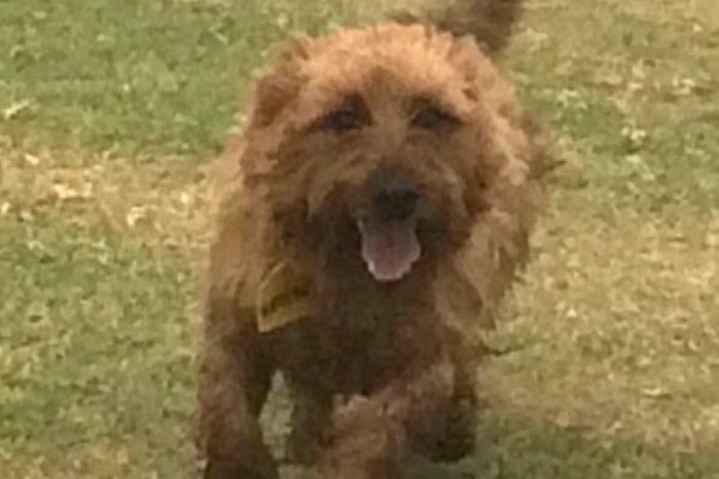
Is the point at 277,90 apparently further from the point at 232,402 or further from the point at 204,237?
the point at 204,237

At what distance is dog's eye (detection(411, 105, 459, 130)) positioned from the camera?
11.0 feet

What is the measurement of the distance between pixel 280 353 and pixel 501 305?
0.52m

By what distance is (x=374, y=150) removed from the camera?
329cm

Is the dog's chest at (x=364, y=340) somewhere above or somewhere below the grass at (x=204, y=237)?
above

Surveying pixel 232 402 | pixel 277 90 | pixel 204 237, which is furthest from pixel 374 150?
pixel 204 237

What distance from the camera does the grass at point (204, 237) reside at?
394 cm

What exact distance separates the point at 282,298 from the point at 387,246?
206 mm

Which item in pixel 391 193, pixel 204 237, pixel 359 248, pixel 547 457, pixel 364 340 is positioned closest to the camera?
pixel 391 193

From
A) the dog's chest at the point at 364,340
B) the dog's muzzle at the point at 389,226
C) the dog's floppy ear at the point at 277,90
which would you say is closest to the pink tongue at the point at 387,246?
the dog's muzzle at the point at 389,226

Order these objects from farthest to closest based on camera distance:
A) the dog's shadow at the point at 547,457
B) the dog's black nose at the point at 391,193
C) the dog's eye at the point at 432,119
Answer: the dog's shadow at the point at 547,457 < the dog's eye at the point at 432,119 < the dog's black nose at the point at 391,193

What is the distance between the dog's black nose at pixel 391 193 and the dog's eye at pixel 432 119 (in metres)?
0.13

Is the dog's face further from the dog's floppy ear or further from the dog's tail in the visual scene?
the dog's tail

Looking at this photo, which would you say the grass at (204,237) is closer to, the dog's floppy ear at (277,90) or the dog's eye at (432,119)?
the dog's floppy ear at (277,90)

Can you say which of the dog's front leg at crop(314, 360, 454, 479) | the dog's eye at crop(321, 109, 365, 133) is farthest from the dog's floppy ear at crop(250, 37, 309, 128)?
the dog's front leg at crop(314, 360, 454, 479)
